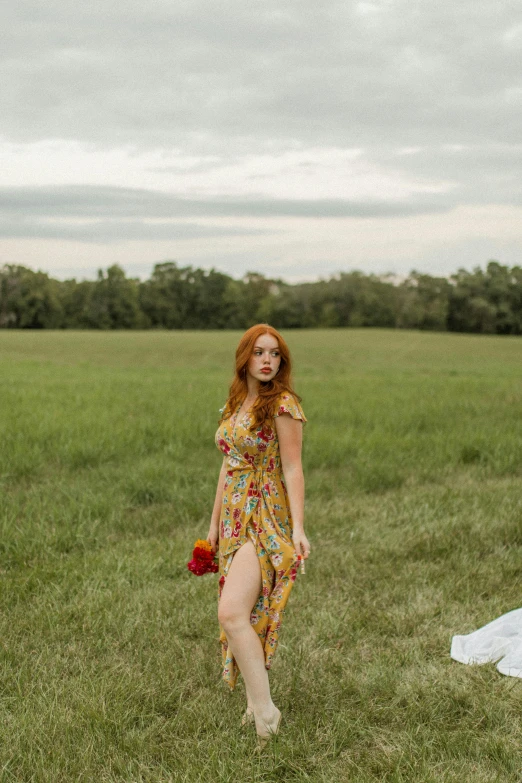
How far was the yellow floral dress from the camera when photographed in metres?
3.69

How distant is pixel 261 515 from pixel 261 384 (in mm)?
633

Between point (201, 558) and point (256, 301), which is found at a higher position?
point (256, 301)

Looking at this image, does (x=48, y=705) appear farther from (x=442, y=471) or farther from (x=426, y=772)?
(x=442, y=471)

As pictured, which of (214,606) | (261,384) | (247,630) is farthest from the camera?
(214,606)

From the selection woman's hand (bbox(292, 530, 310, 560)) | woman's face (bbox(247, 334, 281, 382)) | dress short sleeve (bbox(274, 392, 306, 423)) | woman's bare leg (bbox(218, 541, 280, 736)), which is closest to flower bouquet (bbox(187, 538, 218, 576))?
woman's bare leg (bbox(218, 541, 280, 736))

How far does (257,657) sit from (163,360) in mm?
27662

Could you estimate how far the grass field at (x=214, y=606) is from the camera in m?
3.57

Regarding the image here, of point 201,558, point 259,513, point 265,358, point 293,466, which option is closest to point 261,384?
point 265,358

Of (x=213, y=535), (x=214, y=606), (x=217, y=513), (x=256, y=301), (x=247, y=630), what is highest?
(x=256, y=301)

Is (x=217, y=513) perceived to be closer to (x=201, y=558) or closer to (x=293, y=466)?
(x=201, y=558)

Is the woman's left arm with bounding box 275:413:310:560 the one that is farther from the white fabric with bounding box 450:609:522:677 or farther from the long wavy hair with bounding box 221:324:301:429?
the white fabric with bounding box 450:609:522:677

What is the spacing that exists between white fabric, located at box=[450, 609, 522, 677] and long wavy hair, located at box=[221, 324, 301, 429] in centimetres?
196

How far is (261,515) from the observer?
12.3 ft

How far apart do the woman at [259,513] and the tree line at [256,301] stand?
213 feet
